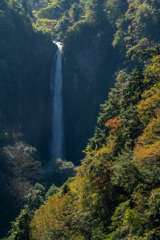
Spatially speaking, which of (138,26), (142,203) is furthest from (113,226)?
(138,26)

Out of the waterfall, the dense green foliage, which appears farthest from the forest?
the waterfall

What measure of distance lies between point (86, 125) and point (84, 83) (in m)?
13.8

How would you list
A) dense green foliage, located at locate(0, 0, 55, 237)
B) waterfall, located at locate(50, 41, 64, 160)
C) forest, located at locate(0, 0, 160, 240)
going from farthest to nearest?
waterfall, located at locate(50, 41, 64, 160) < dense green foliage, located at locate(0, 0, 55, 237) < forest, located at locate(0, 0, 160, 240)

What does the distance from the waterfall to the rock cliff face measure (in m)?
1.92

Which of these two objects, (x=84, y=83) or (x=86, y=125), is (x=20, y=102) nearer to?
(x=86, y=125)

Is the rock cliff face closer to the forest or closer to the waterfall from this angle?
the forest

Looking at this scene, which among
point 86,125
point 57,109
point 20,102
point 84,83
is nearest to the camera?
point 20,102

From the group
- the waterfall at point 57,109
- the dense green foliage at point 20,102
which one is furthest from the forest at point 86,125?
the waterfall at point 57,109

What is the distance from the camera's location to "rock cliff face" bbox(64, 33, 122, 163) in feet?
207

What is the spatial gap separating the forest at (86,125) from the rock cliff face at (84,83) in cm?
32

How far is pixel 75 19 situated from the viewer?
77562mm

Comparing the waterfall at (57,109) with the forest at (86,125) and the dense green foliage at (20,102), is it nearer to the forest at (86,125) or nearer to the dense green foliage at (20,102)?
the forest at (86,125)

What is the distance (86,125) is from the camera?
210 feet

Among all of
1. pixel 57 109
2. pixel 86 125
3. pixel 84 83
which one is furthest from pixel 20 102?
pixel 84 83
